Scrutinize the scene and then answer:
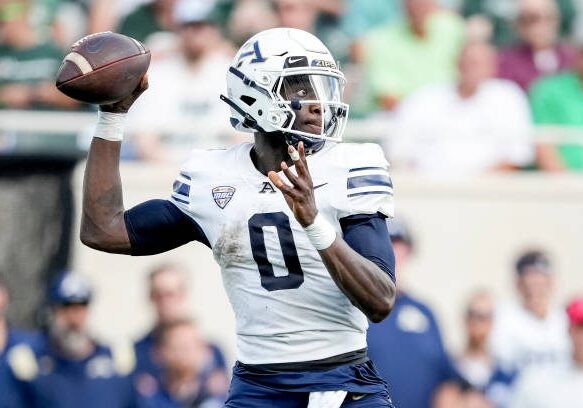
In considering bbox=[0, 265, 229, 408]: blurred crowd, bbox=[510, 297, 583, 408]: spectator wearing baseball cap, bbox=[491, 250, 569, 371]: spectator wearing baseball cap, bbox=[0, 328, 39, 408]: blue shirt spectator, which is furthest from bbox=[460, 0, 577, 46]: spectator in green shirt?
bbox=[0, 328, 39, 408]: blue shirt spectator

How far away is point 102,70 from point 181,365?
12.5 ft

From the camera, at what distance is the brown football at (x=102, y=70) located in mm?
4812

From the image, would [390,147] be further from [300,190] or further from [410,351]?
[300,190]

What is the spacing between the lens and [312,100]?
15.5 feet

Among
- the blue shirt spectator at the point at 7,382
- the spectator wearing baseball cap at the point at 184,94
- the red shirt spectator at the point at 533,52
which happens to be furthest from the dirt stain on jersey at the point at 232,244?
the red shirt spectator at the point at 533,52

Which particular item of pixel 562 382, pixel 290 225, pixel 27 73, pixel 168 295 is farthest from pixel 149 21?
pixel 290 225

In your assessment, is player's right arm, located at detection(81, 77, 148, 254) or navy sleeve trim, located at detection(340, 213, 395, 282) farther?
player's right arm, located at detection(81, 77, 148, 254)

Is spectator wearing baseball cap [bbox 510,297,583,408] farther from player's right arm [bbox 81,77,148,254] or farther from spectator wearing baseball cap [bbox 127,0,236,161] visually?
player's right arm [bbox 81,77,148,254]

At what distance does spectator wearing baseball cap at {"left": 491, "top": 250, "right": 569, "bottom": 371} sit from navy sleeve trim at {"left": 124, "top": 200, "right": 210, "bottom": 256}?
14.5ft

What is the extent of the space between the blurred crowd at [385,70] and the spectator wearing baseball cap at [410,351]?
130 centimetres

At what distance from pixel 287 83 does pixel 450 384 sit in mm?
3969

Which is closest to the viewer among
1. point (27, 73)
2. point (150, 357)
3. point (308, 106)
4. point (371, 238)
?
point (371, 238)

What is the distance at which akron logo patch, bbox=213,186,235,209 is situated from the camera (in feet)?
15.6

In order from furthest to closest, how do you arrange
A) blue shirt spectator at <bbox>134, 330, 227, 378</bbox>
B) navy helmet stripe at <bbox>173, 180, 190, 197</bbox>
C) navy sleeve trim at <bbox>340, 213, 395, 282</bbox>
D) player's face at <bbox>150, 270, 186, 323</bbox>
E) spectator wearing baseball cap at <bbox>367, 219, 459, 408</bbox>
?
player's face at <bbox>150, 270, 186, 323</bbox> → blue shirt spectator at <bbox>134, 330, 227, 378</bbox> → spectator wearing baseball cap at <bbox>367, 219, 459, 408</bbox> → navy helmet stripe at <bbox>173, 180, 190, 197</bbox> → navy sleeve trim at <bbox>340, 213, 395, 282</bbox>
